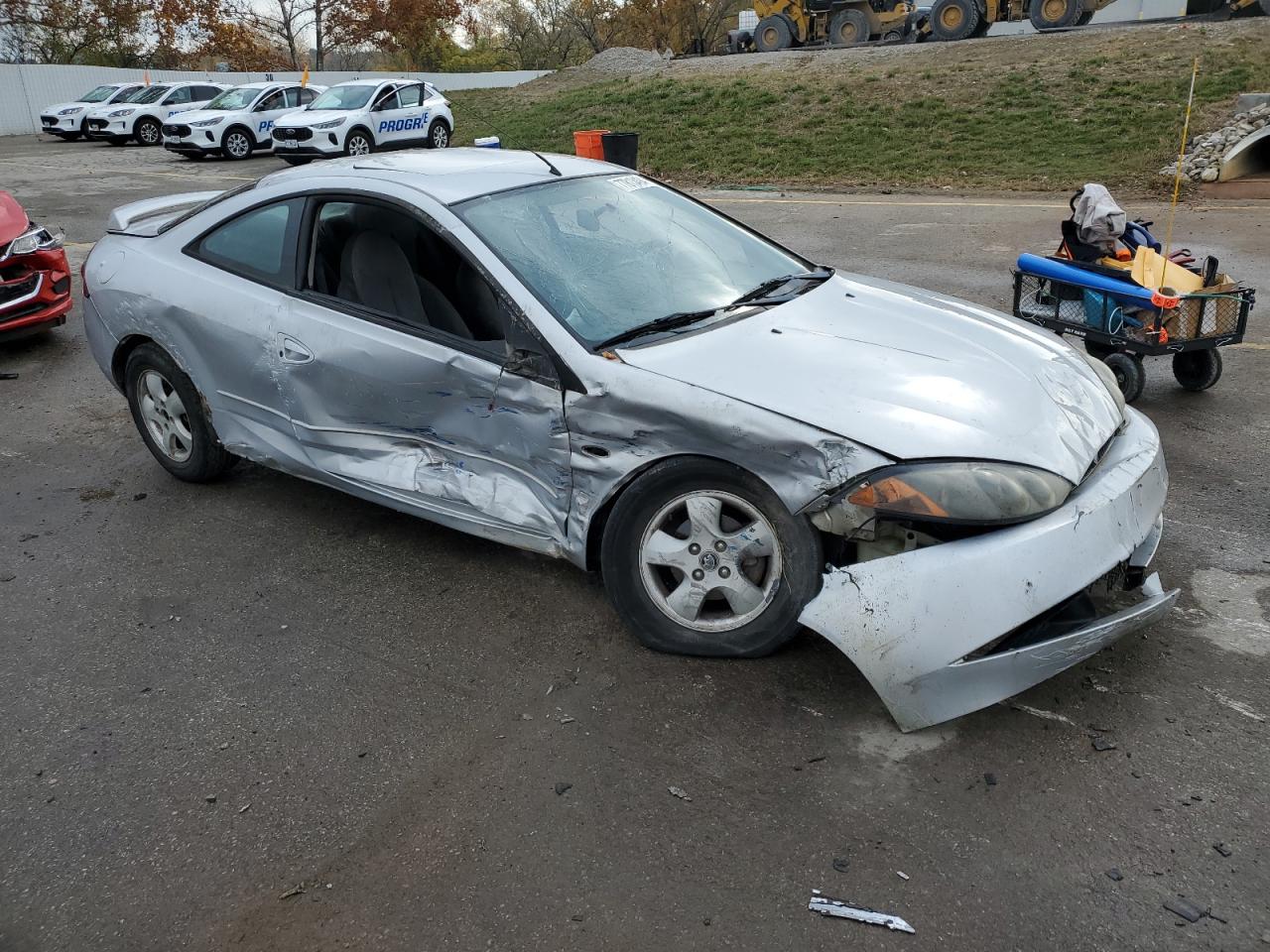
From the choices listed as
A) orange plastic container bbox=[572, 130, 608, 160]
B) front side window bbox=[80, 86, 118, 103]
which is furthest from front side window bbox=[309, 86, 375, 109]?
front side window bbox=[80, 86, 118, 103]

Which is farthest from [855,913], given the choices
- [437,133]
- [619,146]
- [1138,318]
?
[437,133]

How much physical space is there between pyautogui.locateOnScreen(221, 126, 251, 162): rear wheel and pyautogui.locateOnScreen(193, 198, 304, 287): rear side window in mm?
20043

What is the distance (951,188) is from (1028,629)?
42.5 feet

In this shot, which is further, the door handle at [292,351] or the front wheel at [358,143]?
the front wheel at [358,143]

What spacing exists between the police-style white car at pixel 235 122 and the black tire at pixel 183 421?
1913 centimetres

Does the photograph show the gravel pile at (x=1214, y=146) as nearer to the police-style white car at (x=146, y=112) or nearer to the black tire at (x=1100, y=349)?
the black tire at (x=1100, y=349)

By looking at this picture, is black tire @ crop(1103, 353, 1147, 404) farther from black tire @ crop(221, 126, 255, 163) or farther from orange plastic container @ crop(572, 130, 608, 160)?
black tire @ crop(221, 126, 255, 163)

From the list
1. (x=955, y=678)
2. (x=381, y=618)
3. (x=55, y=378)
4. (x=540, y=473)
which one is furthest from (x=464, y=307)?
(x=55, y=378)

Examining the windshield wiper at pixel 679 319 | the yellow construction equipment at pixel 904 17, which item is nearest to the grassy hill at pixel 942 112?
the yellow construction equipment at pixel 904 17

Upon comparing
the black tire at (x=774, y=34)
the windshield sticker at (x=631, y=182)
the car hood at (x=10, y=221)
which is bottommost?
the car hood at (x=10, y=221)

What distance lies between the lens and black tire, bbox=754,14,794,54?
99.3 ft

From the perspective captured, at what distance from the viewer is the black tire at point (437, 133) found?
22406 millimetres

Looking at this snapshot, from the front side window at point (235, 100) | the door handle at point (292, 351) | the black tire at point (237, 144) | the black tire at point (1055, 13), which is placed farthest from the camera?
the black tire at point (1055, 13)

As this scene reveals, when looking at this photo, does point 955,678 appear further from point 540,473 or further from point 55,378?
point 55,378
